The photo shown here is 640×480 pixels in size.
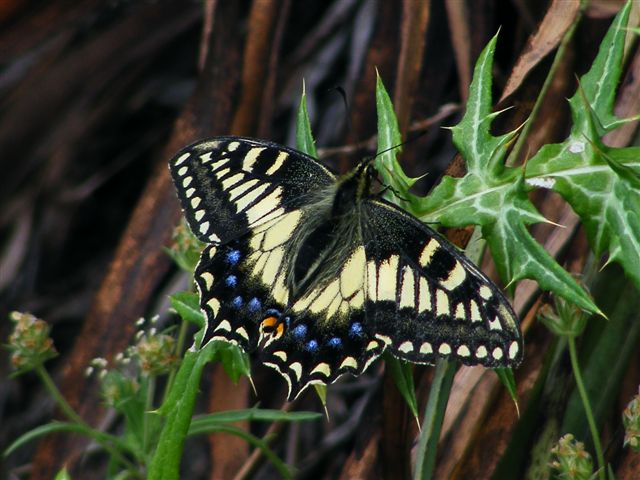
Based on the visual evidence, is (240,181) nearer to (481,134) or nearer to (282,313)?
(282,313)

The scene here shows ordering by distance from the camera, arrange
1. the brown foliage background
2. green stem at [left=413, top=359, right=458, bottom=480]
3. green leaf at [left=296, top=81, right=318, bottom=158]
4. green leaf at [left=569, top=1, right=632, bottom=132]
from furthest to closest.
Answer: the brown foliage background < green leaf at [left=296, top=81, right=318, bottom=158] < green stem at [left=413, top=359, right=458, bottom=480] < green leaf at [left=569, top=1, right=632, bottom=132]

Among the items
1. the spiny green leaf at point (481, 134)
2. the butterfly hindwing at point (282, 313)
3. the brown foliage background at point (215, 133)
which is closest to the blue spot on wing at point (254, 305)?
the butterfly hindwing at point (282, 313)

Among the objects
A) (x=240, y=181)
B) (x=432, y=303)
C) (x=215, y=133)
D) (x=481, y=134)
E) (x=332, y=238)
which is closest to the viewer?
(x=432, y=303)

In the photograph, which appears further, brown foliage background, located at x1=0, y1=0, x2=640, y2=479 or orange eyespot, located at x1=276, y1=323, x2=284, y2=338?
brown foliage background, located at x1=0, y1=0, x2=640, y2=479

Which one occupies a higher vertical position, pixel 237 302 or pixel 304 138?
pixel 304 138

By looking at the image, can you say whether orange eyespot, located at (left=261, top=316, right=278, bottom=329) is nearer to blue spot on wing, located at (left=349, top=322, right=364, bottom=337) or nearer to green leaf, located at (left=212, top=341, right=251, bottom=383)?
green leaf, located at (left=212, top=341, right=251, bottom=383)

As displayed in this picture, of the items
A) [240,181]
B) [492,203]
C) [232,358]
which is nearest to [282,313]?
[232,358]

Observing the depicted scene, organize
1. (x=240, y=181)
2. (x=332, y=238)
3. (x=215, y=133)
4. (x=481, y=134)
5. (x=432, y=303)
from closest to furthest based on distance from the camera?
(x=432, y=303), (x=481, y=134), (x=332, y=238), (x=240, y=181), (x=215, y=133)

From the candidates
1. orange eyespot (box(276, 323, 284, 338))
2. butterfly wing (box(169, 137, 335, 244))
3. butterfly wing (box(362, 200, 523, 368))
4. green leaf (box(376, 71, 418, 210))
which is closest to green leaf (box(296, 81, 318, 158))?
butterfly wing (box(169, 137, 335, 244))
